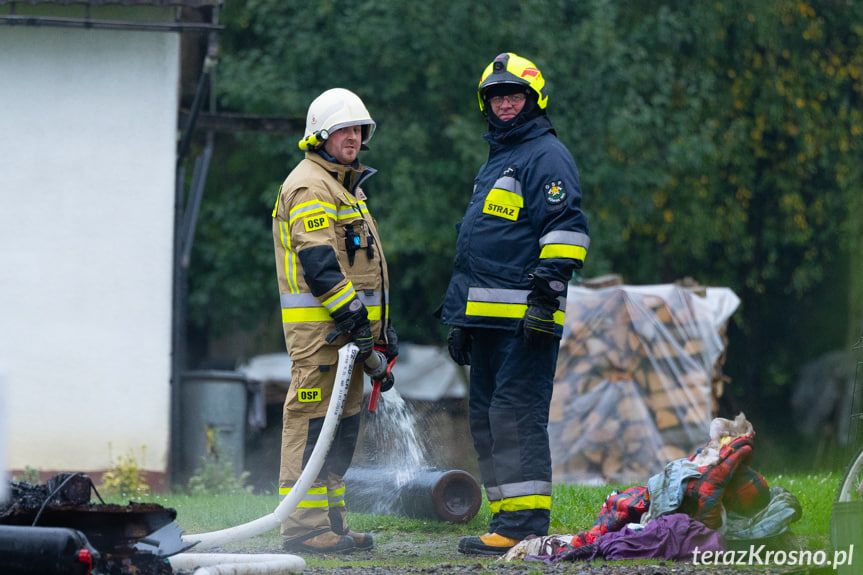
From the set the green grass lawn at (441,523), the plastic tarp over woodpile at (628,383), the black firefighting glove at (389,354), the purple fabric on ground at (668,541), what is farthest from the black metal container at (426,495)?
the plastic tarp over woodpile at (628,383)

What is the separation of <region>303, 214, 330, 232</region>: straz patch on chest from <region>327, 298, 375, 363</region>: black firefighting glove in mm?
384

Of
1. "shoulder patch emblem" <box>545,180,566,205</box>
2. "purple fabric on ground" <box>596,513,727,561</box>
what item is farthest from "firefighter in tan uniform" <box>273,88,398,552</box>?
"purple fabric on ground" <box>596,513,727,561</box>

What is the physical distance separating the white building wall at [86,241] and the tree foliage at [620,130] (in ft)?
14.8

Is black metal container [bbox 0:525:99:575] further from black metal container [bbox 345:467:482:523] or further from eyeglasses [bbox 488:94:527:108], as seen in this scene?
eyeglasses [bbox 488:94:527:108]

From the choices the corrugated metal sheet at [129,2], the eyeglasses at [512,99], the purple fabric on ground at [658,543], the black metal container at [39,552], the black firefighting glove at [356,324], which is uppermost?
the corrugated metal sheet at [129,2]

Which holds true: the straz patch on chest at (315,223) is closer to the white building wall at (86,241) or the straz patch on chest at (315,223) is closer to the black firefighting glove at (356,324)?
the black firefighting glove at (356,324)

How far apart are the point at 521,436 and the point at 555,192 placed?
1154mm

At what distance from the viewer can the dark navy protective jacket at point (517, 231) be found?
17.0 ft

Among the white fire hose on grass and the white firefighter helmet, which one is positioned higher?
the white firefighter helmet

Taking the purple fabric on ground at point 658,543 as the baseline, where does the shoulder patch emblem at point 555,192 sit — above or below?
above

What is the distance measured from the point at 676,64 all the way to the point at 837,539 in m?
12.2

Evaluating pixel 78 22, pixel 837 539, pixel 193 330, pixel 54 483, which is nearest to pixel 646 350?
pixel 78 22

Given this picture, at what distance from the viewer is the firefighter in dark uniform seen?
5.19 meters

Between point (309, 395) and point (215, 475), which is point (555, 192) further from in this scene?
point (215, 475)
